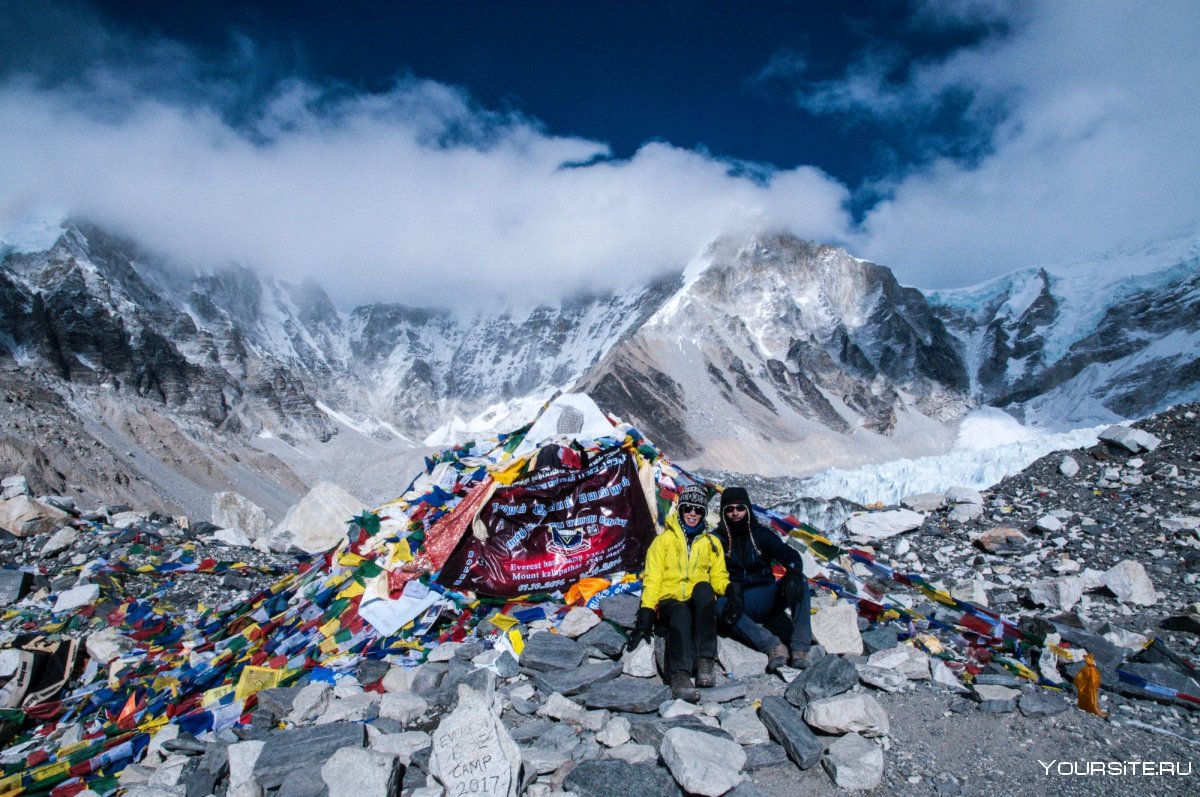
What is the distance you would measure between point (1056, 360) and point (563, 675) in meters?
160

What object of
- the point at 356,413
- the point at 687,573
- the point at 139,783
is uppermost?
the point at 356,413

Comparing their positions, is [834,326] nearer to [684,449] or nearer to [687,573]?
[684,449]

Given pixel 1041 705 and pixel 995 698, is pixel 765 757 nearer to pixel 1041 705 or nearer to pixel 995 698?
pixel 995 698

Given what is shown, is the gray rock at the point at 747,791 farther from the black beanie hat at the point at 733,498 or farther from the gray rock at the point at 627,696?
the black beanie hat at the point at 733,498

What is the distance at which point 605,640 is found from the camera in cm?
543

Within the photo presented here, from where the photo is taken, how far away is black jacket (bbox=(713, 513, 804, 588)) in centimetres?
543

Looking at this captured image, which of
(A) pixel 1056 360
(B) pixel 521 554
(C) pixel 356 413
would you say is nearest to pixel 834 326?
(A) pixel 1056 360

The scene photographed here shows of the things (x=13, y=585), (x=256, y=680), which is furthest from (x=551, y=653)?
(x=13, y=585)

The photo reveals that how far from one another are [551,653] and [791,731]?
2.03 metres

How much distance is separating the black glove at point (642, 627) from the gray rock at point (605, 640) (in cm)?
20

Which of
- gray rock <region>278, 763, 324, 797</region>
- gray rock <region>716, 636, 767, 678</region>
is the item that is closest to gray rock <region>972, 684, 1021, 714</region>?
gray rock <region>716, 636, 767, 678</region>

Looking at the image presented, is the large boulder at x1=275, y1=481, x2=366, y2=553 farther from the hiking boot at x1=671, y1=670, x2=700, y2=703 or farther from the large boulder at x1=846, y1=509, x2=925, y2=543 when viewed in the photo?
the hiking boot at x1=671, y1=670, x2=700, y2=703

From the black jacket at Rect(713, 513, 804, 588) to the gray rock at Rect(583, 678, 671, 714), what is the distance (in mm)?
1154

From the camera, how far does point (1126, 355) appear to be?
4825 inches
